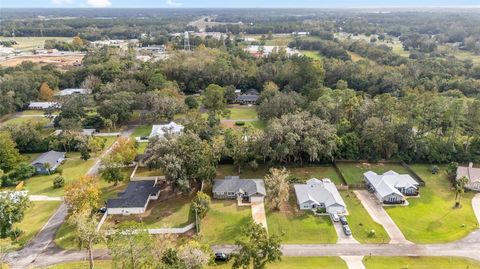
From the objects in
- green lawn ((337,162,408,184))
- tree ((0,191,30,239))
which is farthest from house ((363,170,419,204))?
tree ((0,191,30,239))

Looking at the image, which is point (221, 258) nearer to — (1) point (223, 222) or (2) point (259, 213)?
(1) point (223, 222)

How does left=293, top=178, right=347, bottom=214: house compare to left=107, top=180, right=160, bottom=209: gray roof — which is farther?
left=107, top=180, right=160, bottom=209: gray roof

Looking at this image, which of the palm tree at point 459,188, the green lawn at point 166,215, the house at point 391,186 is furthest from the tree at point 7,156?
the palm tree at point 459,188

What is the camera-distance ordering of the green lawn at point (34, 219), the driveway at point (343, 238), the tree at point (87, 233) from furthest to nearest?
1. the green lawn at point (34, 219)
2. the driveway at point (343, 238)
3. the tree at point (87, 233)

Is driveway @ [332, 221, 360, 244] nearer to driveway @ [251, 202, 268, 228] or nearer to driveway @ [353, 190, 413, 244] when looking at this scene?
driveway @ [353, 190, 413, 244]

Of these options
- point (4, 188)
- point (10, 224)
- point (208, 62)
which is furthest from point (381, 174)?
point (208, 62)

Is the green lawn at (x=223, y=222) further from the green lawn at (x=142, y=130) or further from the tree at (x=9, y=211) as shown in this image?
the green lawn at (x=142, y=130)
